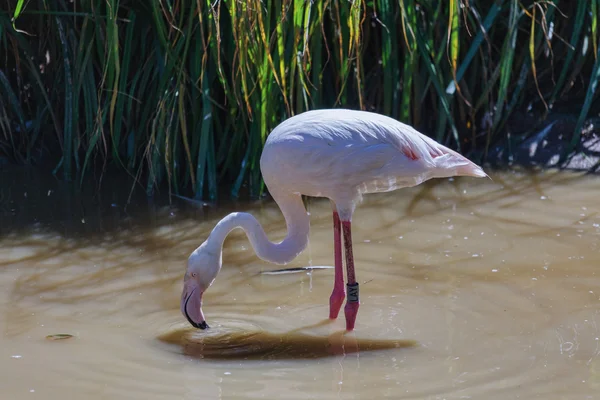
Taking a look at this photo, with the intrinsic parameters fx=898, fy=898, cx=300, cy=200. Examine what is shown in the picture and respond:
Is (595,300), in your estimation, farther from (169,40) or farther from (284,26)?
(169,40)

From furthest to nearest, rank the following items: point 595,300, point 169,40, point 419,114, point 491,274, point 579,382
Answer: point 419,114
point 169,40
point 491,274
point 595,300
point 579,382

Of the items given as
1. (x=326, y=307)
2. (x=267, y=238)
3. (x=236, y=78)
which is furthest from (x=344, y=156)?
(x=236, y=78)

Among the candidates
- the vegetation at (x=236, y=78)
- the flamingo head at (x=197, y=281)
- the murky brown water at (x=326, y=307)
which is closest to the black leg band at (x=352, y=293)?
the murky brown water at (x=326, y=307)

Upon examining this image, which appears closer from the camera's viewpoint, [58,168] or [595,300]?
[595,300]

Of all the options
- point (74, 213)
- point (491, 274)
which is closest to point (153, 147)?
point (74, 213)

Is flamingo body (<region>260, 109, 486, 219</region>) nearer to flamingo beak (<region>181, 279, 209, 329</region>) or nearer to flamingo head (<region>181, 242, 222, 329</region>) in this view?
flamingo head (<region>181, 242, 222, 329</region>)

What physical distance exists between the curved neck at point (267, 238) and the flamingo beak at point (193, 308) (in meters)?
0.22

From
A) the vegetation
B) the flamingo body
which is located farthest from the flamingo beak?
the vegetation

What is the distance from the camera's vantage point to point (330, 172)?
3.78 metres

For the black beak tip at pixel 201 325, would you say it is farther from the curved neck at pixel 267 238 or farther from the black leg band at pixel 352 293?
the black leg band at pixel 352 293

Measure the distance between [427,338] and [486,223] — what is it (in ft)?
5.12

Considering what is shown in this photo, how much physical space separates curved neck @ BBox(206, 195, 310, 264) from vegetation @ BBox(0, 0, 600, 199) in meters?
0.97

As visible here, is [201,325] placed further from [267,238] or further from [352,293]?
[352,293]

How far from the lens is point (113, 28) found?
4.73 metres
